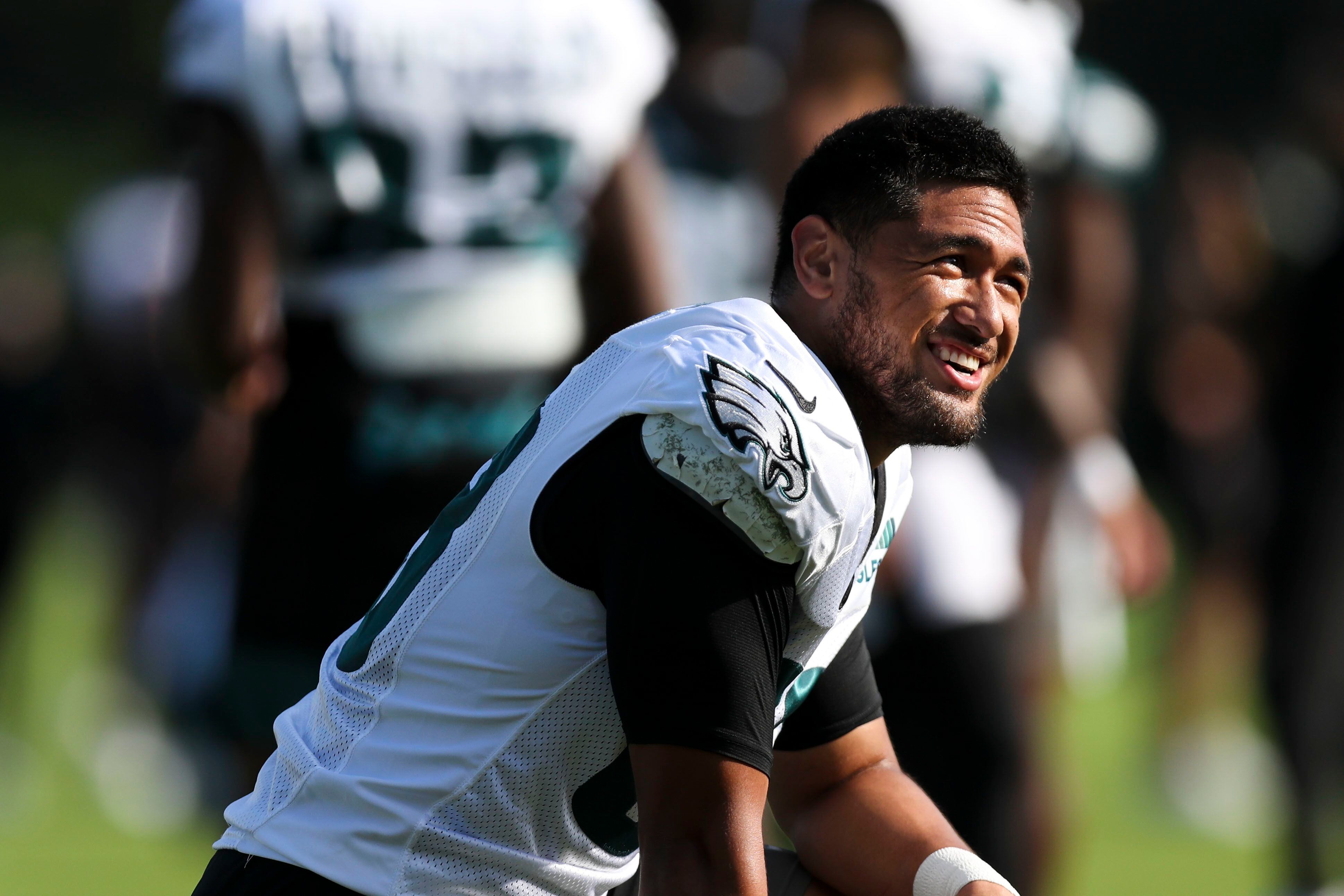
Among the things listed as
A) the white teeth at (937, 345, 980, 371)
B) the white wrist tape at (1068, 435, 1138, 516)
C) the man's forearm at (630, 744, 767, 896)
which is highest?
the white teeth at (937, 345, 980, 371)

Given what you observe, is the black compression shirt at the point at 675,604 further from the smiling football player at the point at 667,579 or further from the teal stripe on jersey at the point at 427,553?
the teal stripe on jersey at the point at 427,553

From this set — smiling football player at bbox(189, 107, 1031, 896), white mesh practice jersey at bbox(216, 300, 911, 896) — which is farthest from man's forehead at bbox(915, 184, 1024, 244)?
white mesh practice jersey at bbox(216, 300, 911, 896)

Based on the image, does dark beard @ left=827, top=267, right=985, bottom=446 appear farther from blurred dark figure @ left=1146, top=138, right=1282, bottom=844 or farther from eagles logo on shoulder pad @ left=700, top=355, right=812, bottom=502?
blurred dark figure @ left=1146, top=138, right=1282, bottom=844

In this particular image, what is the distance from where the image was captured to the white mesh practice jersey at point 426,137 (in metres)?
3.36

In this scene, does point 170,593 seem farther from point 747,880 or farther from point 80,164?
point 80,164

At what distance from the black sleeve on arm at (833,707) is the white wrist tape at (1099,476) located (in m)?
2.03

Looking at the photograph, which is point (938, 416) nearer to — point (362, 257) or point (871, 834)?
point (871, 834)

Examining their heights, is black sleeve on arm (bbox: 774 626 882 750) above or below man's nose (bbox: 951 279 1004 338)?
below

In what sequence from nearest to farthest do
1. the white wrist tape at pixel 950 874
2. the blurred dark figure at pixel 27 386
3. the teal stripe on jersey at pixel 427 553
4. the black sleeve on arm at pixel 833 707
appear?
1. the teal stripe on jersey at pixel 427 553
2. the white wrist tape at pixel 950 874
3. the black sleeve on arm at pixel 833 707
4. the blurred dark figure at pixel 27 386

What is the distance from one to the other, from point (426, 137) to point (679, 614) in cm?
174

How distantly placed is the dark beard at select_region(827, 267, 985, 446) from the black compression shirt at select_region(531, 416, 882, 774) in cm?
31

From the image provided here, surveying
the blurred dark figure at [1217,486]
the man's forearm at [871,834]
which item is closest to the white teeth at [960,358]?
the man's forearm at [871,834]

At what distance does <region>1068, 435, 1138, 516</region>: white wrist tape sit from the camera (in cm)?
459

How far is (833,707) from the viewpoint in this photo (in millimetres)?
2686
